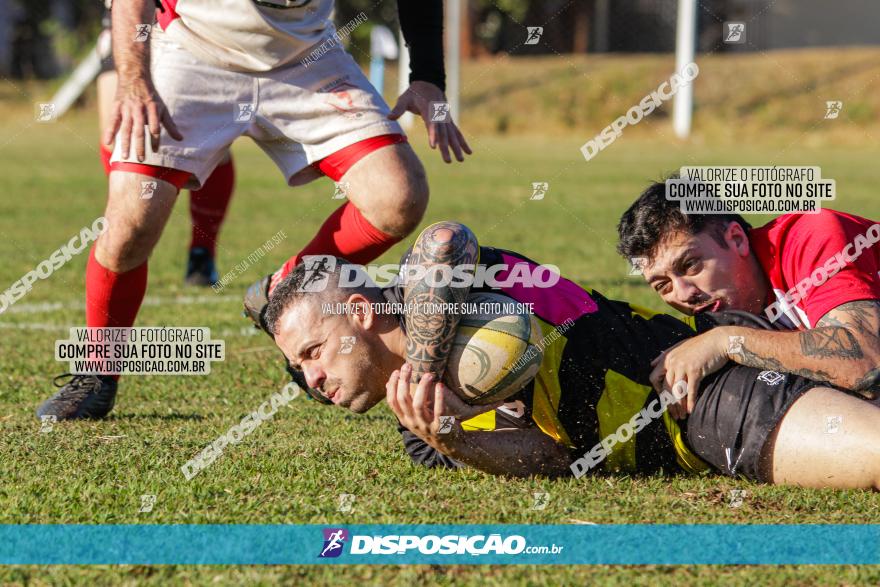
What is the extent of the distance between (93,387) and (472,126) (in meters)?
20.0

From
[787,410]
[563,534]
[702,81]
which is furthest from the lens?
[702,81]

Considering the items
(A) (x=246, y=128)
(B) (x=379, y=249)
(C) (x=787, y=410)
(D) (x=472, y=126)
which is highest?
(D) (x=472, y=126)

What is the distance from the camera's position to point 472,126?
2372 cm

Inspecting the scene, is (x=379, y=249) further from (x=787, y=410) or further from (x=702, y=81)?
(x=702, y=81)

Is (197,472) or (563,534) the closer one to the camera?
(563,534)

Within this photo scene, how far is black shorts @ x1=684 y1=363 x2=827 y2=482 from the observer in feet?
10.6

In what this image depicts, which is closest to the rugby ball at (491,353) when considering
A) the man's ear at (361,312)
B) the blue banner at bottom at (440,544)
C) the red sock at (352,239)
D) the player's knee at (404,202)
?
the man's ear at (361,312)

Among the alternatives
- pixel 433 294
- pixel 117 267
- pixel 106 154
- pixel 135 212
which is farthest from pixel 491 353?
pixel 106 154

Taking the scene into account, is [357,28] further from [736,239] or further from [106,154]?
[736,239]

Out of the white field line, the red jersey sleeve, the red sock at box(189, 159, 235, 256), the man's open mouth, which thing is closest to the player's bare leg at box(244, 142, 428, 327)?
the man's open mouth

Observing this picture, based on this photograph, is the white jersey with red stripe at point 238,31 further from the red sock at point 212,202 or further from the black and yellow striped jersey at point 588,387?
the red sock at point 212,202

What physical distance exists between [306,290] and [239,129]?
1133 mm

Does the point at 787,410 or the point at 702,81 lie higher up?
the point at 702,81

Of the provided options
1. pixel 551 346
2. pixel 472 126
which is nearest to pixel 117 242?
pixel 551 346
